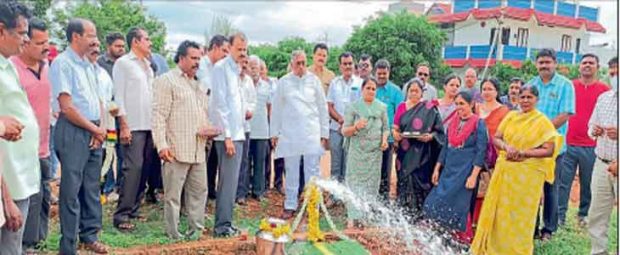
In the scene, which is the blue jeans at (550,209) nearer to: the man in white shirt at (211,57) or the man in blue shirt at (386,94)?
the man in blue shirt at (386,94)

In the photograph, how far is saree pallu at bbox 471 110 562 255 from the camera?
4.79m

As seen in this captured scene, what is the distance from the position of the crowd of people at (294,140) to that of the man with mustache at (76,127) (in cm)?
1

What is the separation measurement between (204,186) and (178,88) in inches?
34.8

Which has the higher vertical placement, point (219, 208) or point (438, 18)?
point (438, 18)

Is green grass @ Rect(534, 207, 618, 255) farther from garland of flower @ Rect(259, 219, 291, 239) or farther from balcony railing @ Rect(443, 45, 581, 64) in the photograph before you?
balcony railing @ Rect(443, 45, 581, 64)

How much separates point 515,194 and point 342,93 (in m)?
2.75

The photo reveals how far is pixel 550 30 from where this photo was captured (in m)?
32.0

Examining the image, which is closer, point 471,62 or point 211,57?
point 211,57

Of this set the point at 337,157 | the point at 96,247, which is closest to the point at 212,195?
the point at 337,157

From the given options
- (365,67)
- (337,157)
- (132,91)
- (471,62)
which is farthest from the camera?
(471,62)

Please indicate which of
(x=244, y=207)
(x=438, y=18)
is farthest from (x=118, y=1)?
(x=244, y=207)

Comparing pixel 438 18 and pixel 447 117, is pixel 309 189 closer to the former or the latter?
pixel 447 117

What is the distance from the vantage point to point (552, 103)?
5.80 meters

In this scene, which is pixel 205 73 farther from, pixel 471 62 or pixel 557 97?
pixel 471 62
